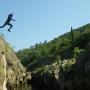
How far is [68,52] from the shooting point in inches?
4186

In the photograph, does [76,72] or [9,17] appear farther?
[76,72]

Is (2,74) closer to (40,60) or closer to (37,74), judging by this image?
(37,74)

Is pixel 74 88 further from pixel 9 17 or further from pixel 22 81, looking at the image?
pixel 9 17

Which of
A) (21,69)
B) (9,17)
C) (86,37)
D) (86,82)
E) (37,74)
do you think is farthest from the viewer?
(86,37)

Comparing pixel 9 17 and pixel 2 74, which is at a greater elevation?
pixel 9 17

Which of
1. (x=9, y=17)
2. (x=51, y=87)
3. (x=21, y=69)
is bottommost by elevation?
(x=51, y=87)

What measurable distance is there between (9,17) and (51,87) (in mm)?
49967

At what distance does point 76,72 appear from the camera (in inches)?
2445

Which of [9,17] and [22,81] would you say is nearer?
[9,17]

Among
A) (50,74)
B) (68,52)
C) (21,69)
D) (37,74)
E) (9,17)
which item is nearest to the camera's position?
(9,17)

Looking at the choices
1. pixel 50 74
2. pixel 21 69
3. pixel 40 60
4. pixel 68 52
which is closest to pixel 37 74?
pixel 50 74

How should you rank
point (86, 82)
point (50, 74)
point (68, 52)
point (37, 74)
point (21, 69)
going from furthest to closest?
point (68, 52)
point (37, 74)
point (50, 74)
point (21, 69)
point (86, 82)

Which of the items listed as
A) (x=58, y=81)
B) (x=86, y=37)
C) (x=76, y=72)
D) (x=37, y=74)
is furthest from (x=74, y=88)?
(x=86, y=37)

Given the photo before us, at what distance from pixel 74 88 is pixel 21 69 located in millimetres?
11886
